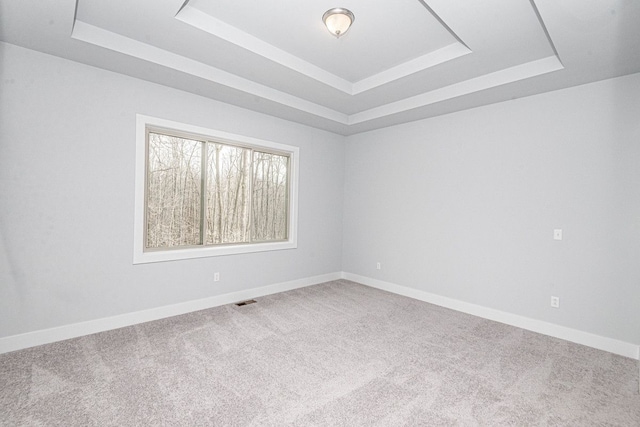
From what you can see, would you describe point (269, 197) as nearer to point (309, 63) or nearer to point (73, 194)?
point (309, 63)

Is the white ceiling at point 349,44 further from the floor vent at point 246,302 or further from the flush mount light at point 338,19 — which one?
the floor vent at point 246,302

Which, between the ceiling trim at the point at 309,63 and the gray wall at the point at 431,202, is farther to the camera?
the gray wall at the point at 431,202

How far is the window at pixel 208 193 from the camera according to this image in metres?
3.32

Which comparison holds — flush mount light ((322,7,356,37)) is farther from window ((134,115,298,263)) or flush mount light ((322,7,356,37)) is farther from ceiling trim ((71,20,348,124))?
window ((134,115,298,263))

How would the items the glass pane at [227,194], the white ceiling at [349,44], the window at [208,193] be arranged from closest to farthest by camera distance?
the white ceiling at [349,44] → the window at [208,193] → the glass pane at [227,194]

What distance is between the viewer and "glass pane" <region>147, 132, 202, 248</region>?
3363 mm

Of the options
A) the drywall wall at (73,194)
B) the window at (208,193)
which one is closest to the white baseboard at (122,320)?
the drywall wall at (73,194)

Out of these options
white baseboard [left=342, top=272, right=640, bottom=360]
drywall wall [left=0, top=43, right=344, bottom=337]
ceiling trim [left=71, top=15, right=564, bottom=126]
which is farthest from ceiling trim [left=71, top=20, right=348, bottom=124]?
white baseboard [left=342, top=272, right=640, bottom=360]

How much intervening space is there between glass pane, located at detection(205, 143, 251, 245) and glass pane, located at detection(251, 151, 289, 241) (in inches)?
6.0

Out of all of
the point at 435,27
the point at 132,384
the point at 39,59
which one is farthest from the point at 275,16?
the point at 132,384

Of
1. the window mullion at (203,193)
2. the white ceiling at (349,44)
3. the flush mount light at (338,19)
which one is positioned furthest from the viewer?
the window mullion at (203,193)

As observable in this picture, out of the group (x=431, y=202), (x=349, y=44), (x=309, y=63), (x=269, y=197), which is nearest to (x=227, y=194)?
(x=269, y=197)

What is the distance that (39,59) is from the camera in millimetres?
2604

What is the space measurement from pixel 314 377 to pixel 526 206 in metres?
2.87
